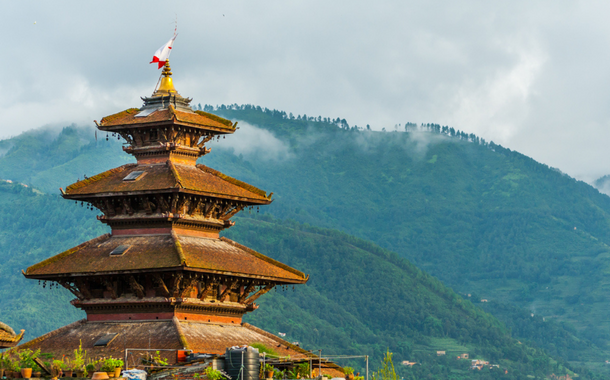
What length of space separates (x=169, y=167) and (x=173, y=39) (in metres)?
7.79

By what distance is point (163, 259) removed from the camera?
4769cm

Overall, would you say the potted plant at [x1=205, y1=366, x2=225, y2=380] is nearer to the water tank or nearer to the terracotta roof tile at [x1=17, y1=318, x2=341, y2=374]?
the water tank

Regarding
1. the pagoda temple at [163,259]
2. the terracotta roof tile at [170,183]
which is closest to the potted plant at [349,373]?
the pagoda temple at [163,259]

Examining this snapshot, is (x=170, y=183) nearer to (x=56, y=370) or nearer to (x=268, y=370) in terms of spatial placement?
(x=268, y=370)

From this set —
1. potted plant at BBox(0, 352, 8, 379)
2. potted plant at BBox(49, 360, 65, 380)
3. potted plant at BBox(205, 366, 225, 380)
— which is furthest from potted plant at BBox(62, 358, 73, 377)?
potted plant at BBox(205, 366, 225, 380)

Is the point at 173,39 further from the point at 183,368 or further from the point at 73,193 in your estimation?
the point at 183,368

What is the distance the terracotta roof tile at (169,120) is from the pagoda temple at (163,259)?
0.06m

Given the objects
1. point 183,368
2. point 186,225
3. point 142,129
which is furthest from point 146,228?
point 183,368

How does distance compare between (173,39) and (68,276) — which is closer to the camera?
(68,276)

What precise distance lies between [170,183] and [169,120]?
353 centimetres

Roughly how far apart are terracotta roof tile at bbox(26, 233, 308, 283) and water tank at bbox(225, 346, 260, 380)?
6.92 meters

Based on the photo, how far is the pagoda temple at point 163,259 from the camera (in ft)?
156

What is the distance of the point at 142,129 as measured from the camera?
53.0m

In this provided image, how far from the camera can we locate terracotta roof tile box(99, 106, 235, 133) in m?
52.2
